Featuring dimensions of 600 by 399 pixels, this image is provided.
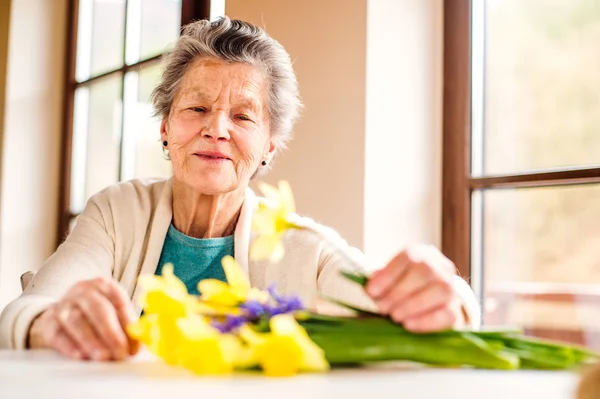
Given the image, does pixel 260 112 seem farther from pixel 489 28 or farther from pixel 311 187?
pixel 489 28

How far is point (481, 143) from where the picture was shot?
2371 millimetres

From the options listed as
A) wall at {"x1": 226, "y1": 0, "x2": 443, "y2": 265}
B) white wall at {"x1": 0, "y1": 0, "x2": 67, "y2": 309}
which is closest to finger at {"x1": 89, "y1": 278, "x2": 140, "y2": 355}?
wall at {"x1": 226, "y1": 0, "x2": 443, "y2": 265}

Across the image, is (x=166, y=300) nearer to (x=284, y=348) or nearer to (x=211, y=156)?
(x=284, y=348)

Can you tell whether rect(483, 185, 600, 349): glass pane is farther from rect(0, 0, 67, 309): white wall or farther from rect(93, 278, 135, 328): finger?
rect(0, 0, 67, 309): white wall

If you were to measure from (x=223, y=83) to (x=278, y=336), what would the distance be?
50.8 inches

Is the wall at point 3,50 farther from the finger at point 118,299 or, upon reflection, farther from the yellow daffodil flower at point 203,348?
the yellow daffodil flower at point 203,348

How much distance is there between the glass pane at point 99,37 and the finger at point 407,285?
356 cm

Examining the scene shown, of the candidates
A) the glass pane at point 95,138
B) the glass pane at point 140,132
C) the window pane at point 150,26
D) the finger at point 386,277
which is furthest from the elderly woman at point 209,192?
the glass pane at point 95,138

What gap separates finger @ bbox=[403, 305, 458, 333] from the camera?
82 cm

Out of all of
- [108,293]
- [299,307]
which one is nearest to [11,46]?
[108,293]

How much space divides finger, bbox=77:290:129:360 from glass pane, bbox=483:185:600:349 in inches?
56.0

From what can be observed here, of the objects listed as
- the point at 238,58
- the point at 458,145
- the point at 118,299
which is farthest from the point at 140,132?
the point at 118,299

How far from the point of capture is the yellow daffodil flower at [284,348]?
68 cm

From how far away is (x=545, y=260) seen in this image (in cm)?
215
